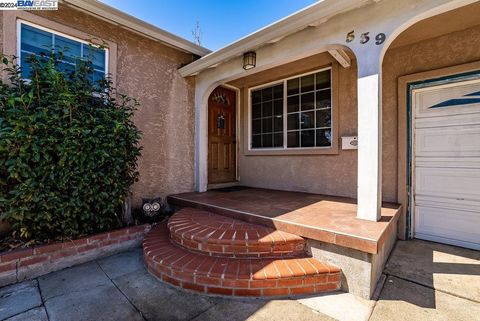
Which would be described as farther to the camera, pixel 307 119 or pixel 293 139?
pixel 293 139

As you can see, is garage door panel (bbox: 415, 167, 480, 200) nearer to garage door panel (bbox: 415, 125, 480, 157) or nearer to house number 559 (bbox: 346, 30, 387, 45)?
garage door panel (bbox: 415, 125, 480, 157)

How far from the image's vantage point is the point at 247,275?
86.6 inches

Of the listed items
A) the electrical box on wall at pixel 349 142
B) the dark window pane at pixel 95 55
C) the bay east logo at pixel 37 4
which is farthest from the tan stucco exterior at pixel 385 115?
the bay east logo at pixel 37 4

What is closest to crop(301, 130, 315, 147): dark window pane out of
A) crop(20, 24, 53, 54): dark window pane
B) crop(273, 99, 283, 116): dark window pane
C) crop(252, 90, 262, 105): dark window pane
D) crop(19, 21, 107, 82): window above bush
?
crop(273, 99, 283, 116): dark window pane

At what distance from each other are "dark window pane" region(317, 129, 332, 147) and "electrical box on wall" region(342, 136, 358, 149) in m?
0.33

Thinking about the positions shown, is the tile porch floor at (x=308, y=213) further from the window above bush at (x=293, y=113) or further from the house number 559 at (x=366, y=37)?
the house number 559 at (x=366, y=37)

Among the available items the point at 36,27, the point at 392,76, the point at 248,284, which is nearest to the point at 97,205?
the point at 248,284

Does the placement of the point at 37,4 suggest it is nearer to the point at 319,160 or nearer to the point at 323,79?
the point at 323,79

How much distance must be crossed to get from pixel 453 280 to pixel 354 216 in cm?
115

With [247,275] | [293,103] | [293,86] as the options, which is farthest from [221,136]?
[247,275]

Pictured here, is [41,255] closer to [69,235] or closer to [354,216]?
[69,235]

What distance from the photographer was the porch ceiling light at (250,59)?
143 inches

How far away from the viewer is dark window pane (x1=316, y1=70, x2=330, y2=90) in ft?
14.8

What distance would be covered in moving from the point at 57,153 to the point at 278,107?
14.0 ft
